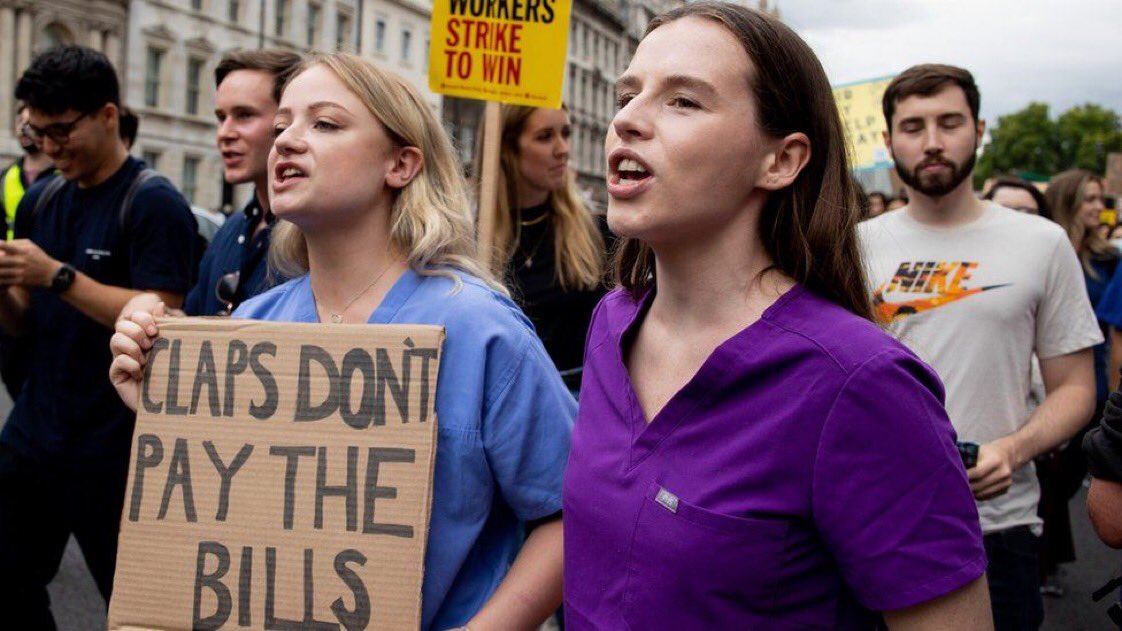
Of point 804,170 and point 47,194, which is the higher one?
point 804,170

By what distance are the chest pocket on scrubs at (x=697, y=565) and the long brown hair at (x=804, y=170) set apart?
1.36 ft

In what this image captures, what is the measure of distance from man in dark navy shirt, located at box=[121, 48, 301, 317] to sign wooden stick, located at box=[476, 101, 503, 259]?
766 millimetres

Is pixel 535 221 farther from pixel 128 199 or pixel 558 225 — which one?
pixel 128 199

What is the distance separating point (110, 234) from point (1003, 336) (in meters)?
2.92

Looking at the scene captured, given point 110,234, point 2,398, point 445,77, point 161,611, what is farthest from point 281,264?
point 2,398

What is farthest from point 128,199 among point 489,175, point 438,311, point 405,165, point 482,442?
point 482,442

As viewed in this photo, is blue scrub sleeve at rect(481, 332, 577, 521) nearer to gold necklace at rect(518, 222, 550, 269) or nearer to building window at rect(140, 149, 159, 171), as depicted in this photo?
gold necklace at rect(518, 222, 550, 269)

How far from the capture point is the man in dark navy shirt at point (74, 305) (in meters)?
3.76

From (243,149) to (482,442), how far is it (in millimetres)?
2060

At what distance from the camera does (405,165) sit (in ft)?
8.51

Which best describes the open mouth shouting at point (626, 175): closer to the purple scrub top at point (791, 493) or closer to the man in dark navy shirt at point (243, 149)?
the purple scrub top at point (791, 493)

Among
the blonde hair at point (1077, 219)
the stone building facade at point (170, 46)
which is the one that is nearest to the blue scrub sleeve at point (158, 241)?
the blonde hair at point (1077, 219)

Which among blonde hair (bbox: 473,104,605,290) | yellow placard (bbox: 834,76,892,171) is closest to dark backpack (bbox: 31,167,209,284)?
blonde hair (bbox: 473,104,605,290)

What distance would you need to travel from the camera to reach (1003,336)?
3.37m
